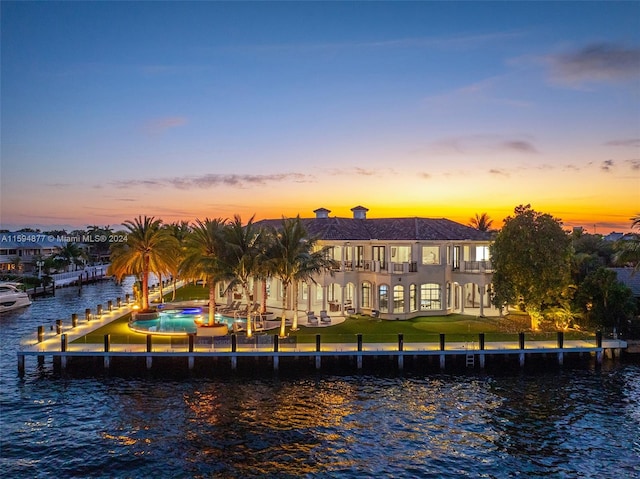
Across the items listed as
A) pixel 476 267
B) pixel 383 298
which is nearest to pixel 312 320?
pixel 383 298

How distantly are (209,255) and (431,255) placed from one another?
22.5 metres

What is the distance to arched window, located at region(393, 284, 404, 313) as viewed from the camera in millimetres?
47812

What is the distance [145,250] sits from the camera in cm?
5047

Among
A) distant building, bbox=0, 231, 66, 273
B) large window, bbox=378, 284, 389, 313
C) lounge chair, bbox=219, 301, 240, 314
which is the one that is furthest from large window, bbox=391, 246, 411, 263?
distant building, bbox=0, 231, 66, 273

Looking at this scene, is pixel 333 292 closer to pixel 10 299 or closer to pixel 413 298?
pixel 413 298

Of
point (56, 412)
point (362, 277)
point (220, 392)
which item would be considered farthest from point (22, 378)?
point (362, 277)

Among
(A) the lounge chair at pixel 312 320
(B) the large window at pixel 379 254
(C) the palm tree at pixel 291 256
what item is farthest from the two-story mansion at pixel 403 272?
(C) the palm tree at pixel 291 256

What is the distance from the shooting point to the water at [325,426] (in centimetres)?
2155

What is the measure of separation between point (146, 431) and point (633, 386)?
29.1 meters

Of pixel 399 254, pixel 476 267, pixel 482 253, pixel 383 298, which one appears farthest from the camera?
pixel 482 253

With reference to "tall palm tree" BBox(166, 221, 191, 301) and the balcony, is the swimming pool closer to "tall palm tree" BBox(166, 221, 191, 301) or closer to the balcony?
"tall palm tree" BBox(166, 221, 191, 301)

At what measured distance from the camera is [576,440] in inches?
953

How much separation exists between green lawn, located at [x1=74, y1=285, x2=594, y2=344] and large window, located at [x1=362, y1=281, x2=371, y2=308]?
10.4ft

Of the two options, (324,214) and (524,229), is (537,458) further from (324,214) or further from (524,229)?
(324,214)
